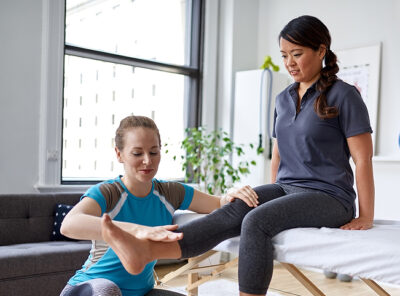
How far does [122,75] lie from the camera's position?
453cm

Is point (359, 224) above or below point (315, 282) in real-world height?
above

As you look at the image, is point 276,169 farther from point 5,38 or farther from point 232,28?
point 232,28

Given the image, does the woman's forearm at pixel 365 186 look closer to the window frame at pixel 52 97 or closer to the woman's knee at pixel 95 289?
the woman's knee at pixel 95 289

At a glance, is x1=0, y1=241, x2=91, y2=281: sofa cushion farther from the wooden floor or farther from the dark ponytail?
the dark ponytail

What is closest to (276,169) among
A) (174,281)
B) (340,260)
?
(340,260)

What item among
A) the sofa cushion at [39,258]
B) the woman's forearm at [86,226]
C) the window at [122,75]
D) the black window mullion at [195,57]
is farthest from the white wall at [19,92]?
the woman's forearm at [86,226]

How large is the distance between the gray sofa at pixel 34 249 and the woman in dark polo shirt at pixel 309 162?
1454 mm

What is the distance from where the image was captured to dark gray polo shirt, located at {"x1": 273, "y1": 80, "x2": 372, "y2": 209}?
1761 millimetres

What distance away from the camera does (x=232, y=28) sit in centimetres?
492

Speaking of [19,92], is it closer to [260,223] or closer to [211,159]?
[211,159]

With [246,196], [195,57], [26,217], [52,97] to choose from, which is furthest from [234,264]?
[195,57]

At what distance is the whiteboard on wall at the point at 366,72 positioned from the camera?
398cm

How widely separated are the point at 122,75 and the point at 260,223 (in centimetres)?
318

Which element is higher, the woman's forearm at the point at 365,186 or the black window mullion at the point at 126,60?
the black window mullion at the point at 126,60
